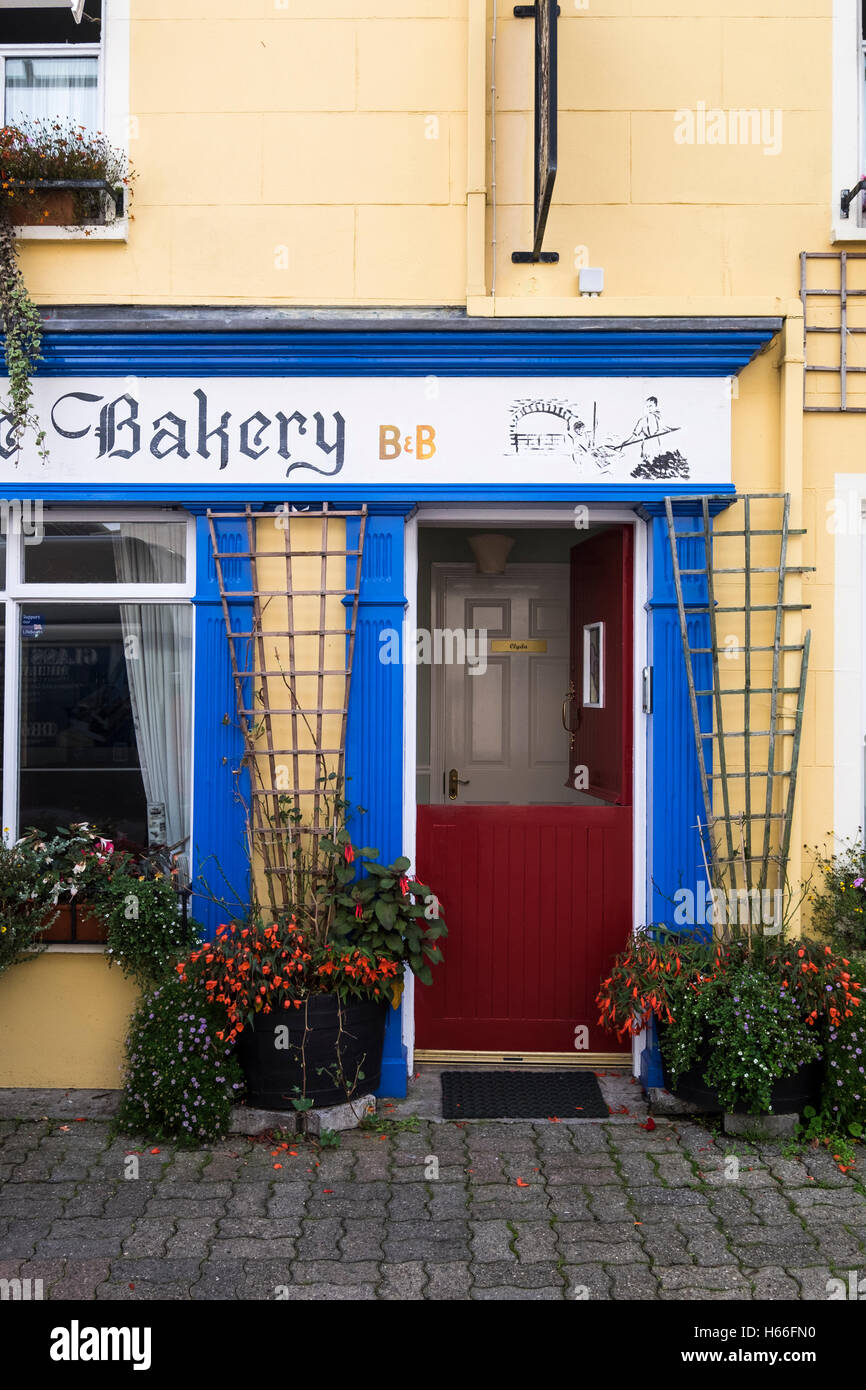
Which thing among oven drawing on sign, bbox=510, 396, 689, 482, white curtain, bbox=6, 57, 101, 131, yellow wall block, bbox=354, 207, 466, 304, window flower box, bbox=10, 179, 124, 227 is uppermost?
white curtain, bbox=6, 57, 101, 131

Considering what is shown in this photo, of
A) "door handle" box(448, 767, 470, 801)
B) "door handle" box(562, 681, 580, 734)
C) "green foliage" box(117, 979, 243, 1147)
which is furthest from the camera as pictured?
"door handle" box(448, 767, 470, 801)

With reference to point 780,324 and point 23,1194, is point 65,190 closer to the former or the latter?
point 780,324

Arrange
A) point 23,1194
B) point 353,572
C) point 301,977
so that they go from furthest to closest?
point 353,572 → point 301,977 → point 23,1194

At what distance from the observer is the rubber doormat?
4.91 meters

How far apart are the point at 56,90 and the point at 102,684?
9.74 feet

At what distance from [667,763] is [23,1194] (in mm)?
3305

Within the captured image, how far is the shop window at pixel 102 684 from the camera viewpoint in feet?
17.5

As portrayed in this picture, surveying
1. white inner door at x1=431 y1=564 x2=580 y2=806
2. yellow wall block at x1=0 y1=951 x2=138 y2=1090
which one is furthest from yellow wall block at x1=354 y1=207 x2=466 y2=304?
yellow wall block at x1=0 y1=951 x2=138 y2=1090

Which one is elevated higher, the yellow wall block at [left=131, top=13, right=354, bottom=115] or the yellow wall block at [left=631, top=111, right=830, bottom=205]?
the yellow wall block at [left=131, top=13, right=354, bottom=115]

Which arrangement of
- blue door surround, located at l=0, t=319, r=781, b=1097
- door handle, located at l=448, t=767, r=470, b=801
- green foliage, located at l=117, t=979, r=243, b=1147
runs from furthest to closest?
door handle, located at l=448, t=767, r=470, b=801 < blue door surround, located at l=0, t=319, r=781, b=1097 < green foliage, located at l=117, t=979, r=243, b=1147

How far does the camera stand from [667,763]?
5.16m

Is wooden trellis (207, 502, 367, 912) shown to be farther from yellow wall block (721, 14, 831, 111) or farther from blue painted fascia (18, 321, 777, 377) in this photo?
yellow wall block (721, 14, 831, 111)

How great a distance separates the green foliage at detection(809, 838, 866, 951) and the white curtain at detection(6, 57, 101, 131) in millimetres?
5097

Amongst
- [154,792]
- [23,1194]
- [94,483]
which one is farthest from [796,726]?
[23,1194]
